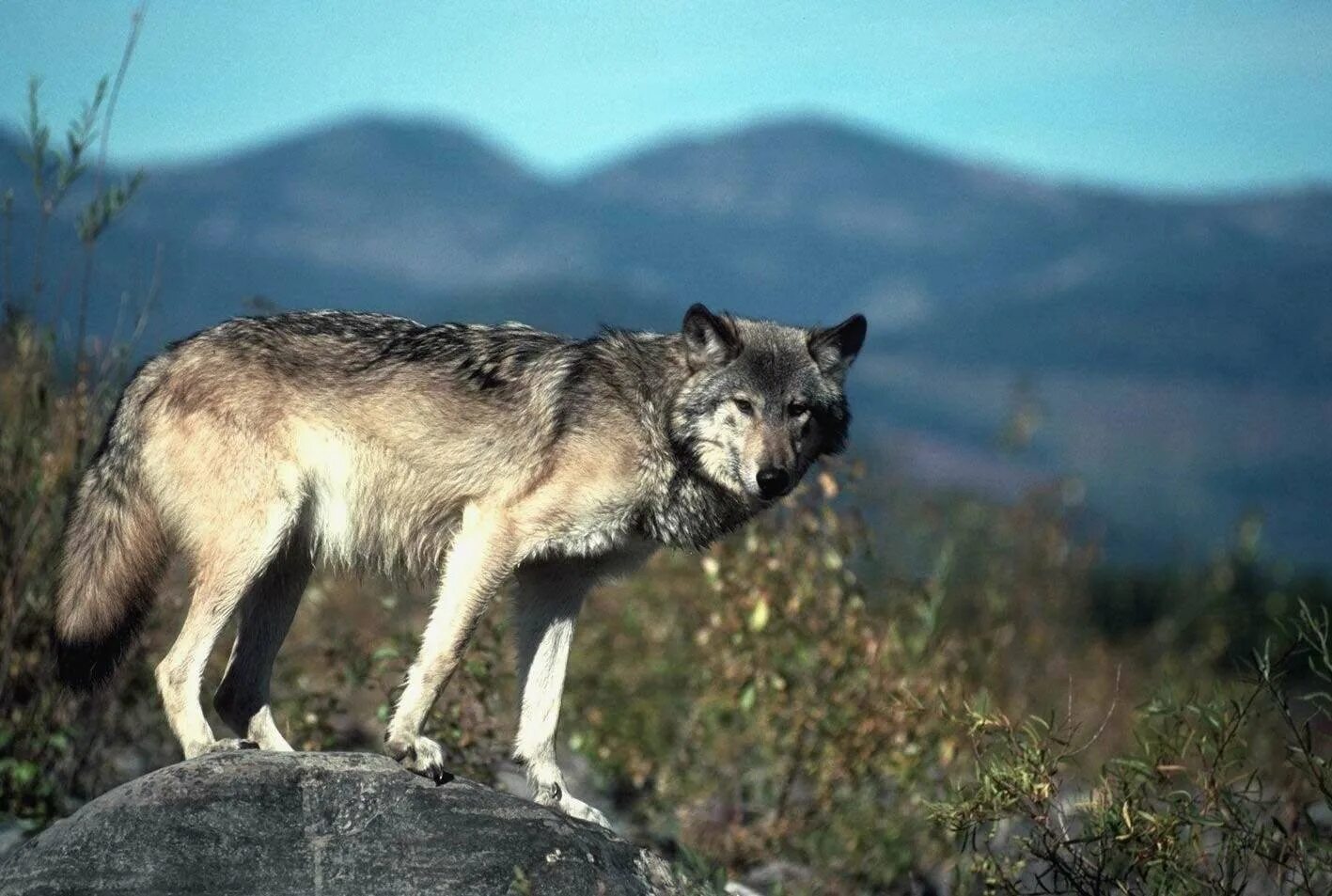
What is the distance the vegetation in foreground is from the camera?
5.70 metres

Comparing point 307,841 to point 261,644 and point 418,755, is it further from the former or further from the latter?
point 261,644

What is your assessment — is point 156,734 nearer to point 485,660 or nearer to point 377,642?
point 377,642

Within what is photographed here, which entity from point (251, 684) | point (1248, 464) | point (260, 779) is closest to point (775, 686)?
point (251, 684)

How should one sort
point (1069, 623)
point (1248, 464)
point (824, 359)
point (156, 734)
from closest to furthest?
point (824, 359)
point (156, 734)
point (1069, 623)
point (1248, 464)

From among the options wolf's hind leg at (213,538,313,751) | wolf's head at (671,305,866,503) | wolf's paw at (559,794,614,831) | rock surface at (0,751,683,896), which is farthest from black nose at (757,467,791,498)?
wolf's hind leg at (213,538,313,751)

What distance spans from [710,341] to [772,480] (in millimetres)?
761

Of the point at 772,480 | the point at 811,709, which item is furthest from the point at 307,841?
the point at 811,709

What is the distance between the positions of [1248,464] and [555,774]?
158061mm

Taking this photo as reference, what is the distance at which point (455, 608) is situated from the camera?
617cm

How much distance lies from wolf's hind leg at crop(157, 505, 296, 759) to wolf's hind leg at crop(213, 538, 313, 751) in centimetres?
27

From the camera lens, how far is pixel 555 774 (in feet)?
20.9

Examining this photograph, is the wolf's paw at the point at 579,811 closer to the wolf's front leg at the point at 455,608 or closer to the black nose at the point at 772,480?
the wolf's front leg at the point at 455,608

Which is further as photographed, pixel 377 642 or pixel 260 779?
pixel 377 642

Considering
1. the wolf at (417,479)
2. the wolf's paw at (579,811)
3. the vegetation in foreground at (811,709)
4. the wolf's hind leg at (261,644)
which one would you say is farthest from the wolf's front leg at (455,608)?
the vegetation in foreground at (811,709)
